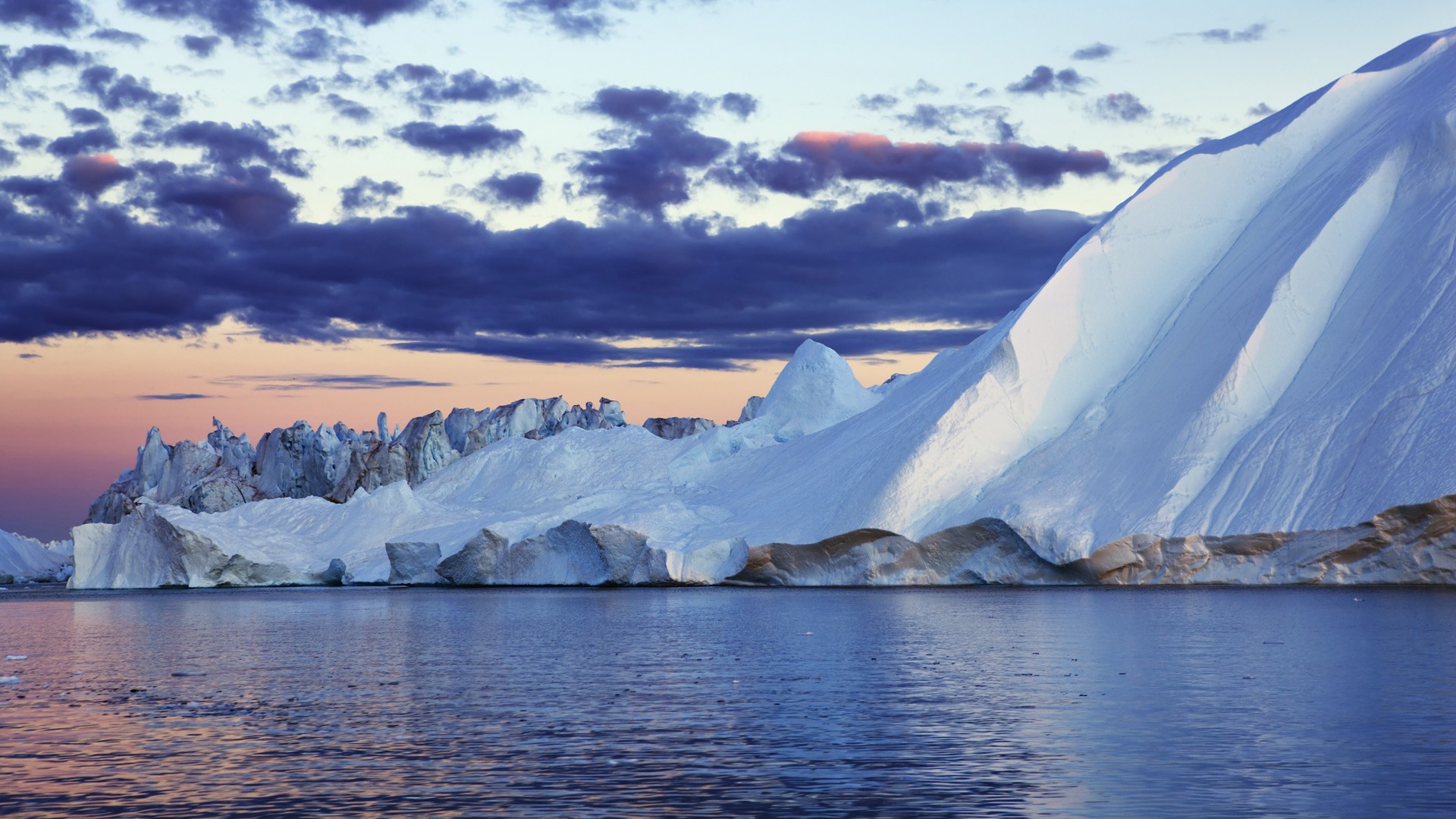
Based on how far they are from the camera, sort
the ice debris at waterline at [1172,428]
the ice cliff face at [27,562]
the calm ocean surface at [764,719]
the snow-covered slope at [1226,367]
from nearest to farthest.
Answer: the calm ocean surface at [764,719], the ice debris at waterline at [1172,428], the snow-covered slope at [1226,367], the ice cliff face at [27,562]

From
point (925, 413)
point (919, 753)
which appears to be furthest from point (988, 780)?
point (925, 413)

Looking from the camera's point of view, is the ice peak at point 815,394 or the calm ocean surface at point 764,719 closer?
the calm ocean surface at point 764,719

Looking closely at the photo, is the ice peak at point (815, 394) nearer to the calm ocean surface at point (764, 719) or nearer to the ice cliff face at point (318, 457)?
the ice cliff face at point (318, 457)

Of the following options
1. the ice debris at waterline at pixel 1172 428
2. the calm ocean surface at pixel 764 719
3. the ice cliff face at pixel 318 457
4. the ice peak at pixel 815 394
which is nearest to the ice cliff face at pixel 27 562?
the ice cliff face at pixel 318 457

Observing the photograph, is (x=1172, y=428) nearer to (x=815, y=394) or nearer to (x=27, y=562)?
(x=815, y=394)

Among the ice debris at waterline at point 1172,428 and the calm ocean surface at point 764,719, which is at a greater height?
the ice debris at waterline at point 1172,428

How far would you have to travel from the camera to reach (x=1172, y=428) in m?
46.2

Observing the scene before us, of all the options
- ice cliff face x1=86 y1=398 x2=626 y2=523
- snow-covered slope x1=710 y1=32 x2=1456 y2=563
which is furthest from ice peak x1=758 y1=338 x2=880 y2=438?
ice cliff face x1=86 y1=398 x2=626 y2=523

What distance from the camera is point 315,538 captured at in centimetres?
6669

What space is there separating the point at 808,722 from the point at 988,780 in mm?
3672

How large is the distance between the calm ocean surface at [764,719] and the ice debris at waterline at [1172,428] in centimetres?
1026

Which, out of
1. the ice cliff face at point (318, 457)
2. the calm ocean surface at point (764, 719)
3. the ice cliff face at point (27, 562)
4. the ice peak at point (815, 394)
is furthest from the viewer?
the ice cliff face at point (27, 562)

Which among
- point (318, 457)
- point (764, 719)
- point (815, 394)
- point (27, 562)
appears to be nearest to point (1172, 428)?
point (815, 394)

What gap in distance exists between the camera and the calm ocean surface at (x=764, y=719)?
420 inches
